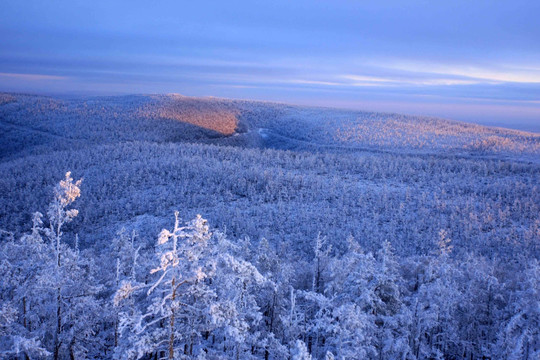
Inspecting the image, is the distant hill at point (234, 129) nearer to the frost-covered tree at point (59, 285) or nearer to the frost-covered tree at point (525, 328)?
the frost-covered tree at point (525, 328)

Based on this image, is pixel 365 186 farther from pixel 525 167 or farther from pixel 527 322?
pixel 527 322

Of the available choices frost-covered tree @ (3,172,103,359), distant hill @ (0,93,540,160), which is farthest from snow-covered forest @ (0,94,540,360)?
distant hill @ (0,93,540,160)

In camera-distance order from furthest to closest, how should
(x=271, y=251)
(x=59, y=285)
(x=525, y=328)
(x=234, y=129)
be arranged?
(x=234, y=129) < (x=271, y=251) < (x=525, y=328) < (x=59, y=285)

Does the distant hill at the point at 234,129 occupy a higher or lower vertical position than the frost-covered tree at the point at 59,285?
higher

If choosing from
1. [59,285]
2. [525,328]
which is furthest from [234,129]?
[59,285]

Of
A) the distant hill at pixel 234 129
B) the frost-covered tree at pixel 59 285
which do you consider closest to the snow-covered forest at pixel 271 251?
the frost-covered tree at pixel 59 285

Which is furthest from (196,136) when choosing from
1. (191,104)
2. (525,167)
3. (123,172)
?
(525,167)

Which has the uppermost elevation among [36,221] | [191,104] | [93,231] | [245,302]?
[191,104]

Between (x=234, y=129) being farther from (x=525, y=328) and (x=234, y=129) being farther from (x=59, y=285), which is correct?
(x=59, y=285)
